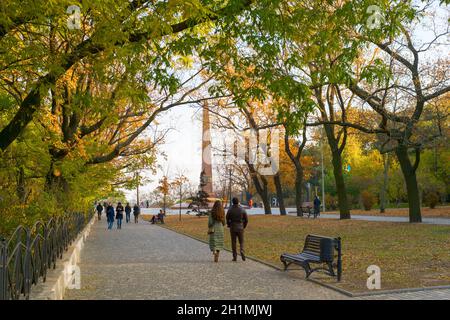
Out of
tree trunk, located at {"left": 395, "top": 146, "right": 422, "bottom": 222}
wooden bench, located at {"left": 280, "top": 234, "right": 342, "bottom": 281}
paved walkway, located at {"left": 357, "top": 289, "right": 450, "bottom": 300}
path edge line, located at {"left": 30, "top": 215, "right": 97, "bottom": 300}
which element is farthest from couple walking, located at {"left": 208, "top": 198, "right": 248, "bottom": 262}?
tree trunk, located at {"left": 395, "top": 146, "right": 422, "bottom": 222}

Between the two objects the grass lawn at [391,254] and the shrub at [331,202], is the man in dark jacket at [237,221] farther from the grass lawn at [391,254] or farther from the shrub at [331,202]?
the shrub at [331,202]

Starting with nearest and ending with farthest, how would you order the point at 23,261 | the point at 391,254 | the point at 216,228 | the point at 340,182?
the point at 23,261, the point at 216,228, the point at 391,254, the point at 340,182

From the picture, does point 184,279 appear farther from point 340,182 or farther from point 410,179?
point 340,182

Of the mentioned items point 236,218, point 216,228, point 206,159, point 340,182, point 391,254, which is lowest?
point 391,254

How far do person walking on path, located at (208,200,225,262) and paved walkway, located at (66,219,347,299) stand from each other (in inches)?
14.8

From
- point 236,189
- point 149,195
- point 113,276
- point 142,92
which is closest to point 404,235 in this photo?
point 113,276

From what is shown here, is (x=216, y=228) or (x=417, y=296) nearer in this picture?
(x=417, y=296)

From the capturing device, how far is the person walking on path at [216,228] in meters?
14.3

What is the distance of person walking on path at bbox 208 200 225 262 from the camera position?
47.1 feet

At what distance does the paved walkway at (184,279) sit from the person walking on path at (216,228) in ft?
1.24

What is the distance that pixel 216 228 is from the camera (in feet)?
48.6

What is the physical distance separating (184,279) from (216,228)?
13.2 ft

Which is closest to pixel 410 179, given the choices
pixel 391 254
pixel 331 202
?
pixel 391 254
